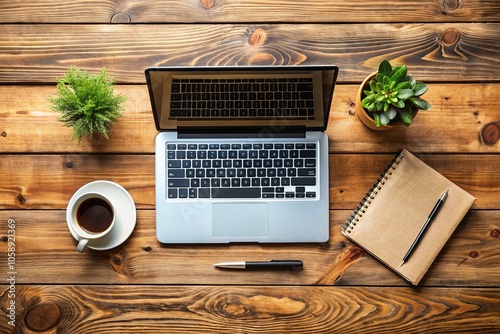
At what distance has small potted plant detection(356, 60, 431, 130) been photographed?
0.99 m

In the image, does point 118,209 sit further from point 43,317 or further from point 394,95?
point 394,95

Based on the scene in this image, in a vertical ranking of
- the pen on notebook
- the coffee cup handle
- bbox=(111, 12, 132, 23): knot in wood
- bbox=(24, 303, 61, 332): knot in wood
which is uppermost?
bbox=(111, 12, 132, 23): knot in wood

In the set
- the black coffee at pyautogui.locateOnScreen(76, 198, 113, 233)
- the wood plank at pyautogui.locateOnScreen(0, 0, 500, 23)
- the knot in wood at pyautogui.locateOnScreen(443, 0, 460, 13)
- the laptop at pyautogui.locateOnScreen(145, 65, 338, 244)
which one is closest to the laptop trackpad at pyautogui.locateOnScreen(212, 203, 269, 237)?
the laptop at pyautogui.locateOnScreen(145, 65, 338, 244)

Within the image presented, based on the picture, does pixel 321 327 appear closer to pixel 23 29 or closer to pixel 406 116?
pixel 406 116

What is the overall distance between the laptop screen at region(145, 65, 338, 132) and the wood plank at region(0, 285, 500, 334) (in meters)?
0.38

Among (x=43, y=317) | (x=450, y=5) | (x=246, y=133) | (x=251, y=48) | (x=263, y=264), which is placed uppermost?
(x=450, y=5)

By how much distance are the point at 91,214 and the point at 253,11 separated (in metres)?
0.61

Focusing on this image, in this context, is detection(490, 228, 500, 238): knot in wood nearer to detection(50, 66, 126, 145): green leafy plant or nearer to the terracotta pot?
the terracotta pot

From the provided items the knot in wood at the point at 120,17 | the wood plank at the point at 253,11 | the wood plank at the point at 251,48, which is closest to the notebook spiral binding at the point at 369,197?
the wood plank at the point at 251,48

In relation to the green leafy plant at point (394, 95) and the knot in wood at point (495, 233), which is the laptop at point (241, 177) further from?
the knot in wood at point (495, 233)

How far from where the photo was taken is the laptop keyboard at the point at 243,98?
3.33ft

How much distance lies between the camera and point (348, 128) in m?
1.12

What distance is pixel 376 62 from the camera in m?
1.13

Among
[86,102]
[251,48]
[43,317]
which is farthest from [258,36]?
[43,317]
